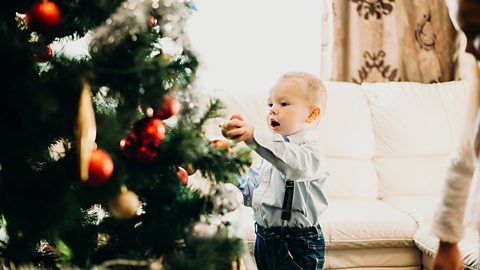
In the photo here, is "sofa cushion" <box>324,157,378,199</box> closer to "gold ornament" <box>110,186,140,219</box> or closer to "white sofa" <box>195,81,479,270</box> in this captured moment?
"white sofa" <box>195,81,479,270</box>

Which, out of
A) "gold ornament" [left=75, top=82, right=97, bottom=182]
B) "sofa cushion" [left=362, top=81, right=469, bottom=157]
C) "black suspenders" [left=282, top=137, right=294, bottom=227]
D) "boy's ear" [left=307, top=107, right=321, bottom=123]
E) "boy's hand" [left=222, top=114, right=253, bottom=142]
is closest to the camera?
"gold ornament" [left=75, top=82, right=97, bottom=182]

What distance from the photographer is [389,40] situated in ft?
9.75

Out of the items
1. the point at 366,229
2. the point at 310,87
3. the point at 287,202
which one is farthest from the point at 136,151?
the point at 366,229

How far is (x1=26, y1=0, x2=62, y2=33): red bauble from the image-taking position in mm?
812

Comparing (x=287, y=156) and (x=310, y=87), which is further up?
(x=310, y=87)

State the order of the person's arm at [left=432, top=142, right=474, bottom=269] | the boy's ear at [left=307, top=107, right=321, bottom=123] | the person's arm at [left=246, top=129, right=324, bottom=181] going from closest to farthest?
1. the person's arm at [left=432, top=142, right=474, bottom=269]
2. the person's arm at [left=246, top=129, right=324, bottom=181]
3. the boy's ear at [left=307, top=107, right=321, bottom=123]

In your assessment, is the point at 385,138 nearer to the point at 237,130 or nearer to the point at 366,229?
the point at 366,229

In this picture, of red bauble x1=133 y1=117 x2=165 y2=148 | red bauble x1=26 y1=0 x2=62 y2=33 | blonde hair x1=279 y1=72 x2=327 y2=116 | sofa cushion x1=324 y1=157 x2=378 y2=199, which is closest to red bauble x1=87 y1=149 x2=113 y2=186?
red bauble x1=133 y1=117 x2=165 y2=148

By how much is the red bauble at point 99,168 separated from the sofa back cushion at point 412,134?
2039 mm

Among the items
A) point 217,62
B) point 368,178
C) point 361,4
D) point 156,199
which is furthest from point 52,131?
point 361,4

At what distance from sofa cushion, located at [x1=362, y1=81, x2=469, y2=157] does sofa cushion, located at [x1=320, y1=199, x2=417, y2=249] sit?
0.62 m

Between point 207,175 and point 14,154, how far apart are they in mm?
362

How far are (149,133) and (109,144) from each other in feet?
0.21

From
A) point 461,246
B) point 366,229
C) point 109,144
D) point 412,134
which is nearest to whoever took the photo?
point 109,144
